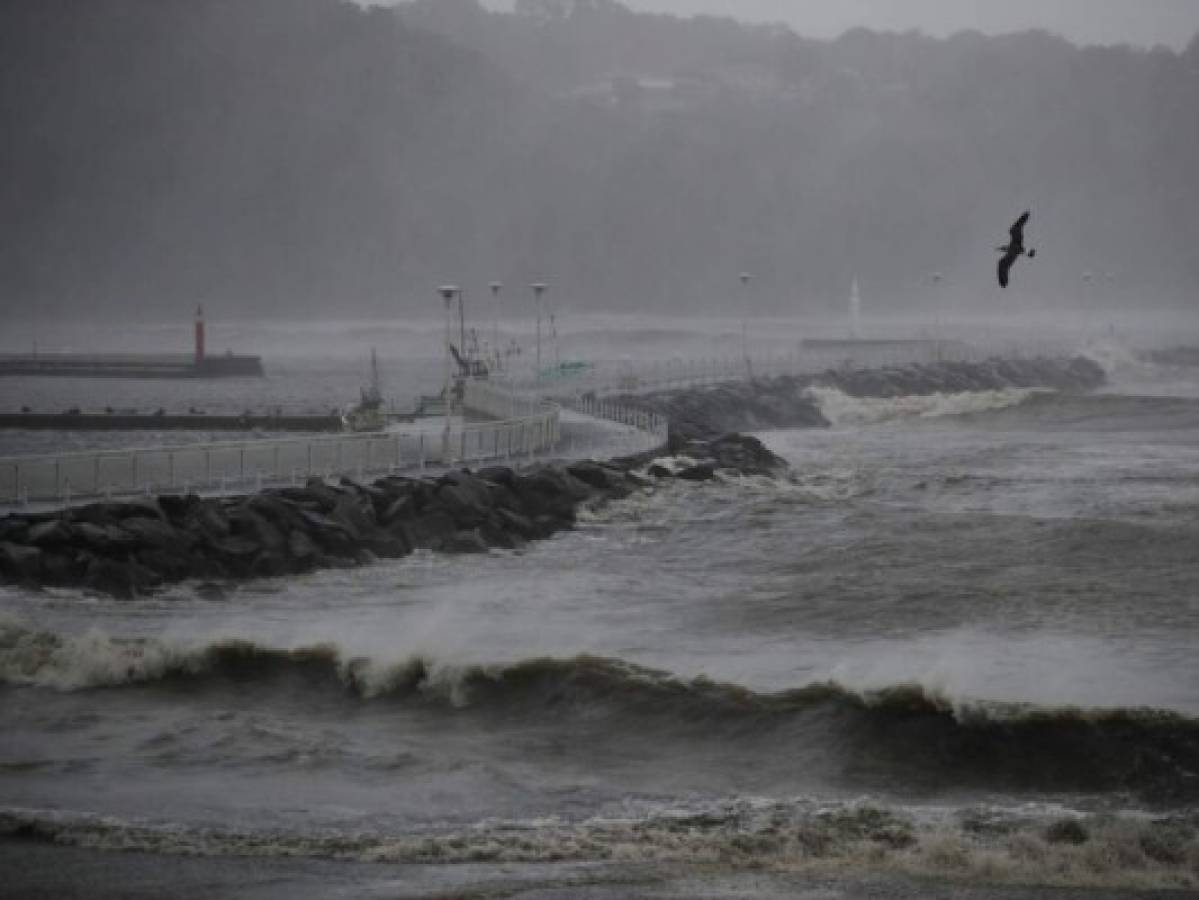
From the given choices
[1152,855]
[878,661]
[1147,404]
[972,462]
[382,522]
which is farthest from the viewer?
[1147,404]

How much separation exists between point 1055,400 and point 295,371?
63.4 m

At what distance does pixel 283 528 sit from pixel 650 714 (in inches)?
431

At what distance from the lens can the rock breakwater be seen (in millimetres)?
56344

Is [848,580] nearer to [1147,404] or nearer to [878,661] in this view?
[878,661]

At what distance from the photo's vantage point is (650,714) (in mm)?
19156

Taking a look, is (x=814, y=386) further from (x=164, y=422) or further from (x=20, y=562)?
(x=20, y=562)

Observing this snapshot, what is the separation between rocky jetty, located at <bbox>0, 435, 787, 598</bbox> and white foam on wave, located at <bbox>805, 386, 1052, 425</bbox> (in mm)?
30972

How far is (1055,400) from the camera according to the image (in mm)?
71750

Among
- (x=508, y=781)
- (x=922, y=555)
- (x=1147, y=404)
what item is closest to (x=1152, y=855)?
(x=508, y=781)

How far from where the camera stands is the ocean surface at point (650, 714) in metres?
14.3

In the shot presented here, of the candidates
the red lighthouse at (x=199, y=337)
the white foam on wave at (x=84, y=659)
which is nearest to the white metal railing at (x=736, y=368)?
the red lighthouse at (x=199, y=337)

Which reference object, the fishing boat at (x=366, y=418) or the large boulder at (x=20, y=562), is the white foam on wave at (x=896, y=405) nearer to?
the fishing boat at (x=366, y=418)

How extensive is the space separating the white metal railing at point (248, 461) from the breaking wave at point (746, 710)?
780 cm

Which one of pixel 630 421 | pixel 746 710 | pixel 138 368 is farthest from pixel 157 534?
pixel 138 368
